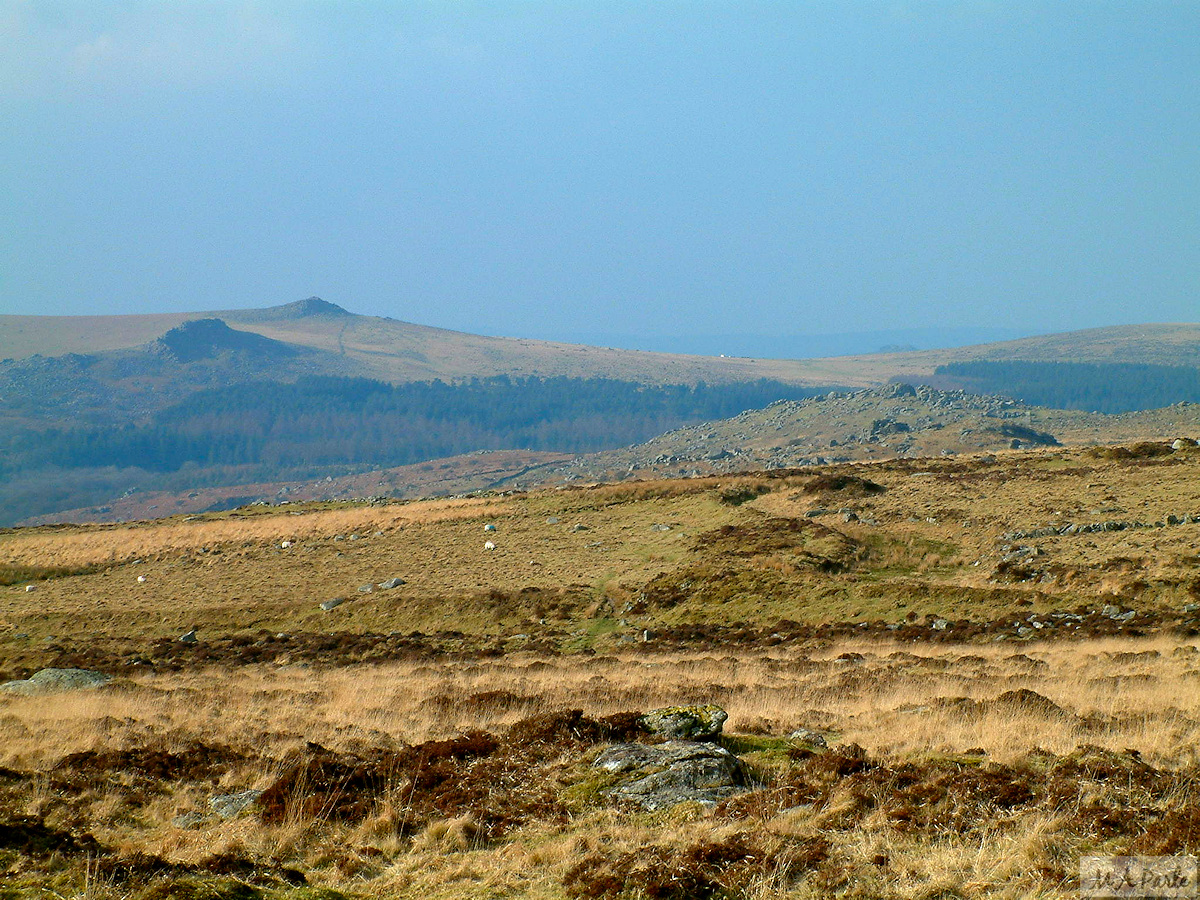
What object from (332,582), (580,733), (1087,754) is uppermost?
(1087,754)

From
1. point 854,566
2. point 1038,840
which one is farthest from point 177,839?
point 854,566

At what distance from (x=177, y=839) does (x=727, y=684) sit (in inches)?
452

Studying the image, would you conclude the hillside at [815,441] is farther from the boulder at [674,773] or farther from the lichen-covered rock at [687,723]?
the boulder at [674,773]

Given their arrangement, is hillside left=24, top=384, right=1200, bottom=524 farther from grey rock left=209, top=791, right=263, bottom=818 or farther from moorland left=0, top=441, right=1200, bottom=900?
grey rock left=209, top=791, right=263, bottom=818

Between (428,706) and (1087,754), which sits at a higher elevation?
(1087,754)

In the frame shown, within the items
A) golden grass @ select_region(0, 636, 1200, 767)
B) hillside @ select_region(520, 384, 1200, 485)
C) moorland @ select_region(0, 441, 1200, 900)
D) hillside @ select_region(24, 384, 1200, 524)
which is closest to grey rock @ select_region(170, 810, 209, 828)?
moorland @ select_region(0, 441, 1200, 900)

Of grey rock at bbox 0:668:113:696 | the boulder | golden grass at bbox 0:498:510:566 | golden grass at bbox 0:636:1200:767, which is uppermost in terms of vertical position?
the boulder

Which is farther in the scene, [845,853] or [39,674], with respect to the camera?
[39,674]

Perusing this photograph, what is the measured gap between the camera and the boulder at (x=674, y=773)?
9.24 metres

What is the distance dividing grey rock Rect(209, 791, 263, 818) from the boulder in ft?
13.7

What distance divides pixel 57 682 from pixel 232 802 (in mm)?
14296

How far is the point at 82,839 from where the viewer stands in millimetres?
8258

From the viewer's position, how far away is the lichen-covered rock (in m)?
11.4

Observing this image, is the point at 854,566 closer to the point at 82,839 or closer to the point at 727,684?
the point at 727,684
